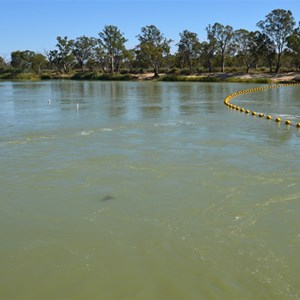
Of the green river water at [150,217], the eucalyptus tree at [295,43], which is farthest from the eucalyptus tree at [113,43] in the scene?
the green river water at [150,217]

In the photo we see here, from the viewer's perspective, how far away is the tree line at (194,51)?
214 ft

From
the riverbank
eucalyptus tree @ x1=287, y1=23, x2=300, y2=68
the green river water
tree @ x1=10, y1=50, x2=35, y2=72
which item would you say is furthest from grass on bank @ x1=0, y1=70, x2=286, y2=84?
the green river water

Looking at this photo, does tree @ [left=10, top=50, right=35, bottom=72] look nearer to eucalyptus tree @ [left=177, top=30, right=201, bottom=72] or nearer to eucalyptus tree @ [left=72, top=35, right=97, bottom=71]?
eucalyptus tree @ [left=72, top=35, right=97, bottom=71]

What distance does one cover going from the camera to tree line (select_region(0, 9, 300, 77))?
6538cm

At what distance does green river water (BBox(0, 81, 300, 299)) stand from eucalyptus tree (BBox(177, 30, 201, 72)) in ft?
210

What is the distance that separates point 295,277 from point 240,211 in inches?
91.1

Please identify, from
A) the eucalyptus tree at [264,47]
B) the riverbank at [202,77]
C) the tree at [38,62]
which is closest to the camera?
the riverbank at [202,77]

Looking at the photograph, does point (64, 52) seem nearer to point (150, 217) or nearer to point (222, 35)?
point (222, 35)

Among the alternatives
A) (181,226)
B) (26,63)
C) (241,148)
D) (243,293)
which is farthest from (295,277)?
(26,63)

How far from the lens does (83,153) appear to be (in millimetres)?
12328

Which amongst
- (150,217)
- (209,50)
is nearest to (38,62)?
(209,50)

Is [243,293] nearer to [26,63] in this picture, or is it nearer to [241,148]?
[241,148]

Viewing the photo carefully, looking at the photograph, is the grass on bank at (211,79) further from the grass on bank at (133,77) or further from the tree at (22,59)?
the tree at (22,59)

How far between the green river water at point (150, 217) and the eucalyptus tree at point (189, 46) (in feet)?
210
